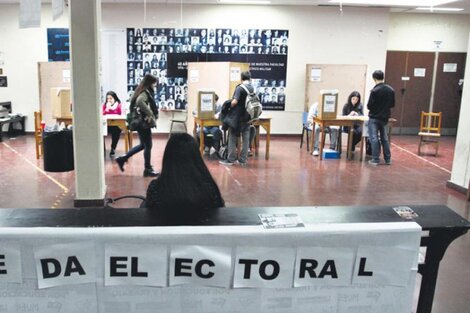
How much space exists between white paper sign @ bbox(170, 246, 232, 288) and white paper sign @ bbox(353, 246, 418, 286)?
1.71ft

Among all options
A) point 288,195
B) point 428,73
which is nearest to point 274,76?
point 428,73

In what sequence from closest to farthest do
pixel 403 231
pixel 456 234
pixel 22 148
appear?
1. pixel 403 231
2. pixel 456 234
3. pixel 22 148

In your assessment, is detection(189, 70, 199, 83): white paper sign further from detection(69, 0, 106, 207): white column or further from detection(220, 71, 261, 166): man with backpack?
detection(69, 0, 106, 207): white column

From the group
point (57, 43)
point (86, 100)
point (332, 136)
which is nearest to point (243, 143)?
point (332, 136)

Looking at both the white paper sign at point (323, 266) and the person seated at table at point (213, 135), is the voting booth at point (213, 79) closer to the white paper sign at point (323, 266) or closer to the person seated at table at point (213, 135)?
the person seated at table at point (213, 135)

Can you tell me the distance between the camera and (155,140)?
31.3 ft

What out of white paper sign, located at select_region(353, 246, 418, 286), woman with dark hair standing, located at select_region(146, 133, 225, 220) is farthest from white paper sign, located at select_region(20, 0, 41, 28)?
white paper sign, located at select_region(353, 246, 418, 286)

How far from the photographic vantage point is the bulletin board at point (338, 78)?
967 centimetres

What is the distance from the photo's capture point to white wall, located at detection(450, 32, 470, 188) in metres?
5.78

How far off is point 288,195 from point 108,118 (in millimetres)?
3412

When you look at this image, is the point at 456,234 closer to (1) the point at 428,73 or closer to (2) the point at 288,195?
(2) the point at 288,195

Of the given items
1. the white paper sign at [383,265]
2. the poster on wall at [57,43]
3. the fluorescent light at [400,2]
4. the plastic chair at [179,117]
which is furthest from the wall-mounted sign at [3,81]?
the white paper sign at [383,265]

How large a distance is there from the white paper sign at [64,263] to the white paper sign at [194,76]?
786 centimetres

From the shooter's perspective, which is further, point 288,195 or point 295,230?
point 288,195
